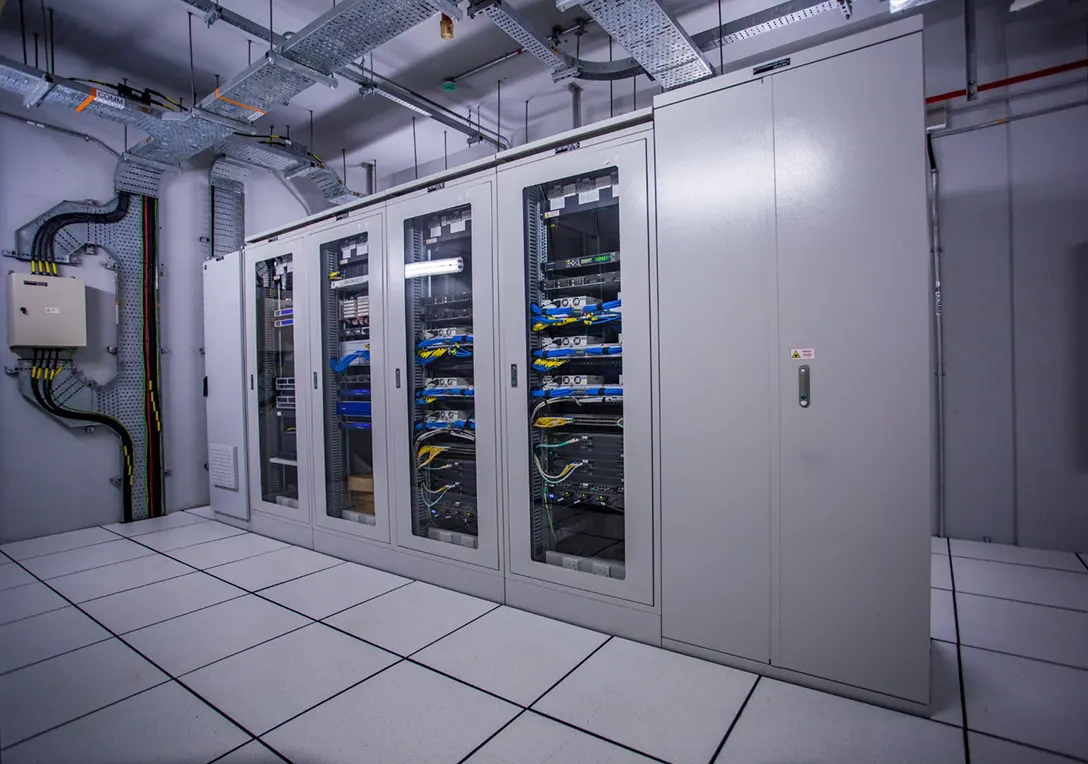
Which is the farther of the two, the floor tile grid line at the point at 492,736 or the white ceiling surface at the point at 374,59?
the white ceiling surface at the point at 374,59

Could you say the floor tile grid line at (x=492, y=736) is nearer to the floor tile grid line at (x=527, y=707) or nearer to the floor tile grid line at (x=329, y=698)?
the floor tile grid line at (x=527, y=707)

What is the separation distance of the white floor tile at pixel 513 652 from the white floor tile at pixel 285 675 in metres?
0.25

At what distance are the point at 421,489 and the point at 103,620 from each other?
1.59 meters

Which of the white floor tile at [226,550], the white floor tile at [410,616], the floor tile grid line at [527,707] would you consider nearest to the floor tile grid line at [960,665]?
the floor tile grid line at [527,707]

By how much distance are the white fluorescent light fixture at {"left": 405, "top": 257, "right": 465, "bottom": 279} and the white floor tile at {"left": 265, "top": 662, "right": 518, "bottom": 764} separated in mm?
1982

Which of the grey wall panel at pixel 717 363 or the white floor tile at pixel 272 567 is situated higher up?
the grey wall panel at pixel 717 363

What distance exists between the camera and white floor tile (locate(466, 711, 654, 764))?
5.19 feet

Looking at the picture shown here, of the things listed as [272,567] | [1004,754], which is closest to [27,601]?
[272,567]

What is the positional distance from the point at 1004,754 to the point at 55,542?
5.33m

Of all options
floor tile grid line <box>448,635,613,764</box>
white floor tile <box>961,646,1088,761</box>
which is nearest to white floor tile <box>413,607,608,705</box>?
floor tile grid line <box>448,635,613,764</box>

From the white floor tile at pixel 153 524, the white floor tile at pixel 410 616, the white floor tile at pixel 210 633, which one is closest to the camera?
the white floor tile at pixel 210 633

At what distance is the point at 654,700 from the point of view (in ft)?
6.10

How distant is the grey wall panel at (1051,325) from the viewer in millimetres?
3115

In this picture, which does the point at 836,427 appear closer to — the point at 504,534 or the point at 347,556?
the point at 504,534
